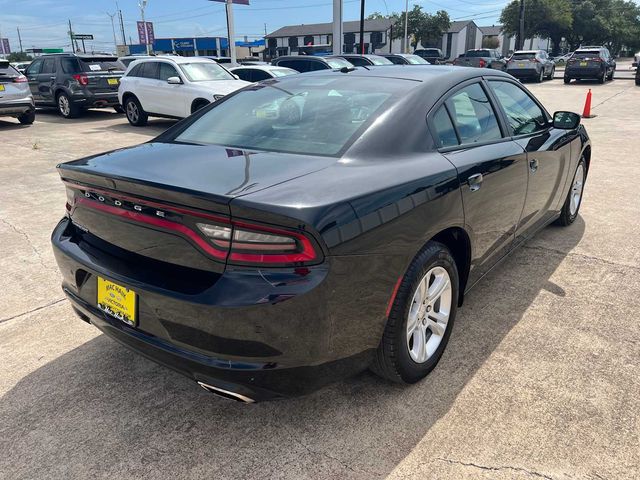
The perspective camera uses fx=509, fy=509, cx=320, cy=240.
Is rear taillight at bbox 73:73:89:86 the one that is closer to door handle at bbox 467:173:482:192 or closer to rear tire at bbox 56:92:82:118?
rear tire at bbox 56:92:82:118

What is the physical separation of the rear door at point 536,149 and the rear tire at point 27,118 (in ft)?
40.3

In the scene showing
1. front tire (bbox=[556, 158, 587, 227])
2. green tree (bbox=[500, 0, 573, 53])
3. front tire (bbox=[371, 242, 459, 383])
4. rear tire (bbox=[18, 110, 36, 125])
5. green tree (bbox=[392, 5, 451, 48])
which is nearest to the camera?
front tire (bbox=[371, 242, 459, 383])

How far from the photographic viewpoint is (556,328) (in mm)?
3131

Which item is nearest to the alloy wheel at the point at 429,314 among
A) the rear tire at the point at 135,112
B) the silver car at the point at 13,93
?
the rear tire at the point at 135,112

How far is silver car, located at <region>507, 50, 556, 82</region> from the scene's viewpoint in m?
26.0

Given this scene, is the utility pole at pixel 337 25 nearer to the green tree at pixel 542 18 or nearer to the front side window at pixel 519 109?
the front side window at pixel 519 109

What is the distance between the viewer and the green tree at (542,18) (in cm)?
6028

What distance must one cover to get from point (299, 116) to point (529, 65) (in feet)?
88.2

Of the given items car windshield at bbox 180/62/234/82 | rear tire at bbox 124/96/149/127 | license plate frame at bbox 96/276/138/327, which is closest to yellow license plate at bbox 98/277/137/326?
→ license plate frame at bbox 96/276/138/327

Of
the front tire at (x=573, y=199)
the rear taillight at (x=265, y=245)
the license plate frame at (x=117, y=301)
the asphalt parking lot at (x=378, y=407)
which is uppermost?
the rear taillight at (x=265, y=245)

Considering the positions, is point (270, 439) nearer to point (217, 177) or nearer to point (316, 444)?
point (316, 444)

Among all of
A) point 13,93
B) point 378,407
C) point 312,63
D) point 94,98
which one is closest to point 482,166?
point 378,407

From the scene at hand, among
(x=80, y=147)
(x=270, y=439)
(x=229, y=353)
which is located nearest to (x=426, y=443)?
(x=270, y=439)

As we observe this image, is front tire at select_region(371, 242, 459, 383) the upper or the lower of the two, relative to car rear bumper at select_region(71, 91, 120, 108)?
lower
